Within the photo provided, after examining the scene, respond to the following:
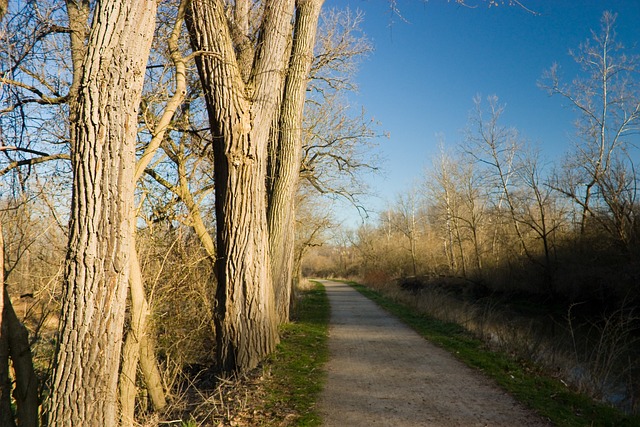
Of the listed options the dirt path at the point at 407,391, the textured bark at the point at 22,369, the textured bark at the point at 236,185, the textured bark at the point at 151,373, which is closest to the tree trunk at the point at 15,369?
the textured bark at the point at 22,369

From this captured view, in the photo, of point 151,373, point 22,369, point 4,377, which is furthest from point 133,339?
point 4,377

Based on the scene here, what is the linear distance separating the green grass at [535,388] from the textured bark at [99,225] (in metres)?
4.99

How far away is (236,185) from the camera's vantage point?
7.88 metres

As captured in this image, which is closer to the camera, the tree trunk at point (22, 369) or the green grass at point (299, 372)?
the tree trunk at point (22, 369)

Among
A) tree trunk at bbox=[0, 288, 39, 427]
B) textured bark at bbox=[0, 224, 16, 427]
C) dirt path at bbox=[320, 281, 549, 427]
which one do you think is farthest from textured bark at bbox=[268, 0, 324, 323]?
textured bark at bbox=[0, 224, 16, 427]

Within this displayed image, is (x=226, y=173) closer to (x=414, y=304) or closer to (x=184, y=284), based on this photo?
(x=184, y=284)

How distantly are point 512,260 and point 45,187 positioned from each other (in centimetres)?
2810

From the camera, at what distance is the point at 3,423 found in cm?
487

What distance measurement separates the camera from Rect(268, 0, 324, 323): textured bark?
1131 cm

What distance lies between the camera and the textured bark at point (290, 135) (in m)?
11.3

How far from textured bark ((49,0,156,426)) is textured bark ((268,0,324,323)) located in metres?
6.85

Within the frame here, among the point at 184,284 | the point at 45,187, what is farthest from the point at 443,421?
the point at 45,187

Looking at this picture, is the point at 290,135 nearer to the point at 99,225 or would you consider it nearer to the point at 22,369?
the point at 99,225

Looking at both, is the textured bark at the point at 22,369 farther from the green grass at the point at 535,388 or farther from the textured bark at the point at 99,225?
the green grass at the point at 535,388
